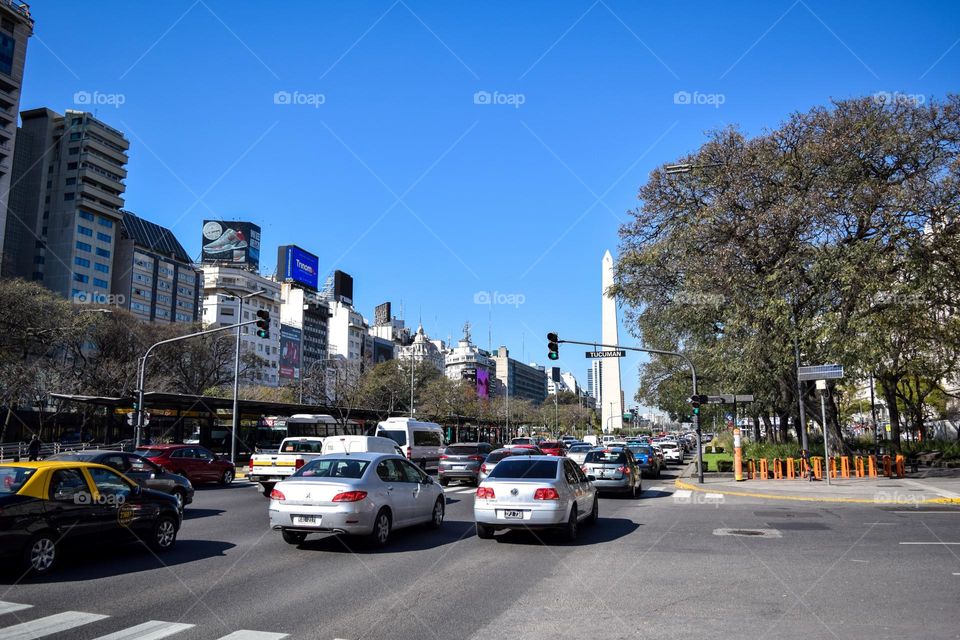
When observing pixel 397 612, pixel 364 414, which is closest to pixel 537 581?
pixel 397 612

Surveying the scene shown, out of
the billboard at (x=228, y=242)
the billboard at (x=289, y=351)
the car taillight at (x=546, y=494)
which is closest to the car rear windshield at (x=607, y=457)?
the car taillight at (x=546, y=494)

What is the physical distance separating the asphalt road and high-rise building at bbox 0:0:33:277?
9521 cm

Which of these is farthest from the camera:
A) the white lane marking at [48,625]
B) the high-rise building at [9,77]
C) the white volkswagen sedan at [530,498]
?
the high-rise building at [9,77]

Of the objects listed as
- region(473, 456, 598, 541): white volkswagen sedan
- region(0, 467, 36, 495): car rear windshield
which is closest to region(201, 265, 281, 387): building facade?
region(473, 456, 598, 541): white volkswagen sedan

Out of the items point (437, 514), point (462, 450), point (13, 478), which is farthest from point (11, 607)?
point (462, 450)

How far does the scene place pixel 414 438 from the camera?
121 feet

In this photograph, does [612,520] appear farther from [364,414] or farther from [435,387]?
[435,387]

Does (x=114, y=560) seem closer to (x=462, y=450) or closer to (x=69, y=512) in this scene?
(x=69, y=512)

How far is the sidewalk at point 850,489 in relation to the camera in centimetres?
2058

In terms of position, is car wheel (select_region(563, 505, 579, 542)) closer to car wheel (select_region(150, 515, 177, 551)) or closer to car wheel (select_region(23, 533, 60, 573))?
car wheel (select_region(150, 515, 177, 551))

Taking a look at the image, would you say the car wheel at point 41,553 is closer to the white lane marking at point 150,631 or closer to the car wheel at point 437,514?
the white lane marking at point 150,631

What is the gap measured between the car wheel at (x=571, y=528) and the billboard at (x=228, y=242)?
430ft

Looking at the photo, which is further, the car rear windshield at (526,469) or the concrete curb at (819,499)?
the concrete curb at (819,499)

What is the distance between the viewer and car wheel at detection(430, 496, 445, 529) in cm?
1383
